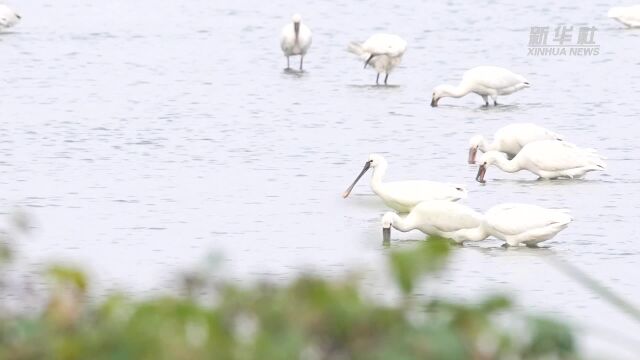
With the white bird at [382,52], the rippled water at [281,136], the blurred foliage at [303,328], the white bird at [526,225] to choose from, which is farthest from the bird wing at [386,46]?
the blurred foliage at [303,328]

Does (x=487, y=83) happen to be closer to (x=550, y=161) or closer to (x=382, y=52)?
(x=382, y=52)

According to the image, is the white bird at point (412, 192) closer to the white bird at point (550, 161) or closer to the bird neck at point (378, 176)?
the bird neck at point (378, 176)

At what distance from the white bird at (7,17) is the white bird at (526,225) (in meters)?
13.8

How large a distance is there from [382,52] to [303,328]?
1605 cm

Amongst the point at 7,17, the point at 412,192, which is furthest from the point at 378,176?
the point at 7,17

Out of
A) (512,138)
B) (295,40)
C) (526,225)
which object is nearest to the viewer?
(526,225)

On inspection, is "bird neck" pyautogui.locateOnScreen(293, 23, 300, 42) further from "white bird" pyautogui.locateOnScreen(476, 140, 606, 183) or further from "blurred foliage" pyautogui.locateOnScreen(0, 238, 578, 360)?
"blurred foliage" pyautogui.locateOnScreen(0, 238, 578, 360)

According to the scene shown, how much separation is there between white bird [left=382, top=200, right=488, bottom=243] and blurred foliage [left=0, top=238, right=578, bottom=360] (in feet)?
24.4

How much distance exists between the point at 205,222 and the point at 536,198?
2.59 meters

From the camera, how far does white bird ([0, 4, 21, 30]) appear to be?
74.5ft

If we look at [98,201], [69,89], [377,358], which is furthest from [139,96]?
[377,358]

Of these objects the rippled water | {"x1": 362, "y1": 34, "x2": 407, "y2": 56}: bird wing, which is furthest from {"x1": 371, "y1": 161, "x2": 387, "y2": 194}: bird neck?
{"x1": 362, "y1": 34, "x2": 407, "y2": 56}: bird wing

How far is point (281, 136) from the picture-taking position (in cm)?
1471

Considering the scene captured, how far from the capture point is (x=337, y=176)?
12.8m
